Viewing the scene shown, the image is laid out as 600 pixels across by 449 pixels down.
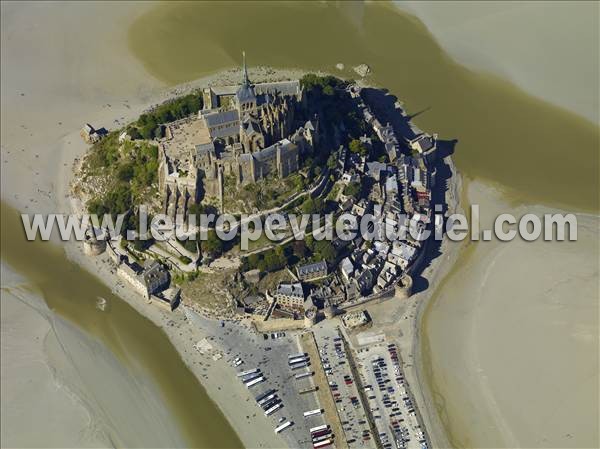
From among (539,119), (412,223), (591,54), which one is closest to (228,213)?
(412,223)

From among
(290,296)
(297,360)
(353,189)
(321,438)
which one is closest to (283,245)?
(290,296)

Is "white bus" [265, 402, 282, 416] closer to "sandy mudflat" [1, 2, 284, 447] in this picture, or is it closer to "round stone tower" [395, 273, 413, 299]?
"sandy mudflat" [1, 2, 284, 447]

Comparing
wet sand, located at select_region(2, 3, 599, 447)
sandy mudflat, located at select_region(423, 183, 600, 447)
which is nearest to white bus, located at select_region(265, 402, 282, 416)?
sandy mudflat, located at select_region(423, 183, 600, 447)

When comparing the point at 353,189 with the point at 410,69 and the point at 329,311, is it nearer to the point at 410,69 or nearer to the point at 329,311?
the point at 329,311

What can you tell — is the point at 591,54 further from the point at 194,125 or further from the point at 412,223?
the point at 194,125

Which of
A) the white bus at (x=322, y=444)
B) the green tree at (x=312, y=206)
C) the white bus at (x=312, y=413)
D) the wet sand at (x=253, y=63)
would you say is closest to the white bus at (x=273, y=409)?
the white bus at (x=312, y=413)

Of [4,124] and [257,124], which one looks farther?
[4,124]
